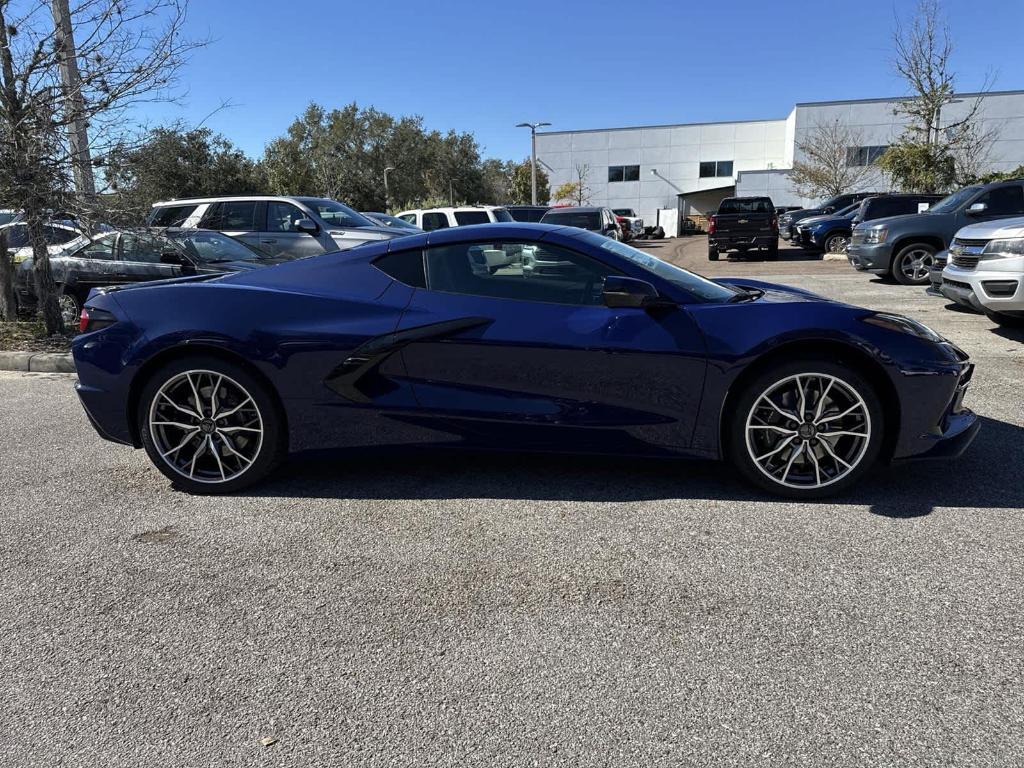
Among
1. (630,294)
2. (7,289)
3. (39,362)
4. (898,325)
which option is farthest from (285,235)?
(898,325)

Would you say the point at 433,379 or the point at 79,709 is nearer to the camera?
the point at 79,709

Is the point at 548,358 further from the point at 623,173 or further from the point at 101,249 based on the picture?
the point at 623,173

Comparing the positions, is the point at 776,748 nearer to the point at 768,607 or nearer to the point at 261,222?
the point at 768,607

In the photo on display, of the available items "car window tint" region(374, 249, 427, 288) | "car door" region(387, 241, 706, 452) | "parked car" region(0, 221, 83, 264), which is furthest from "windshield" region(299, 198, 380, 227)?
"car door" region(387, 241, 706, 452)

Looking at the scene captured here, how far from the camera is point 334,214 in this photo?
12703 mm

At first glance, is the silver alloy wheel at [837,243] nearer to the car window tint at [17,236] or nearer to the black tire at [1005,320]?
the black tire at [1005,320]

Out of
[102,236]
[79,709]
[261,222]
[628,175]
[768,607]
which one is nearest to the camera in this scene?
[79,709]

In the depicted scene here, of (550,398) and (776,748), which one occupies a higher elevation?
(550,398)

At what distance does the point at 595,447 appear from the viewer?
145 inches

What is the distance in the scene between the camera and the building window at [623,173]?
191 ft

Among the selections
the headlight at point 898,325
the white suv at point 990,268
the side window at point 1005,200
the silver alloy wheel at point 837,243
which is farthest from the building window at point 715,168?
the headlight at point 898,325

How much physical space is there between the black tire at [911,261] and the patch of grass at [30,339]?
1257 centimetres

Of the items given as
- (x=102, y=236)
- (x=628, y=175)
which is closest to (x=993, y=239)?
(x=102, y=236)

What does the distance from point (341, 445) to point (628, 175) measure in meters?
58.3
